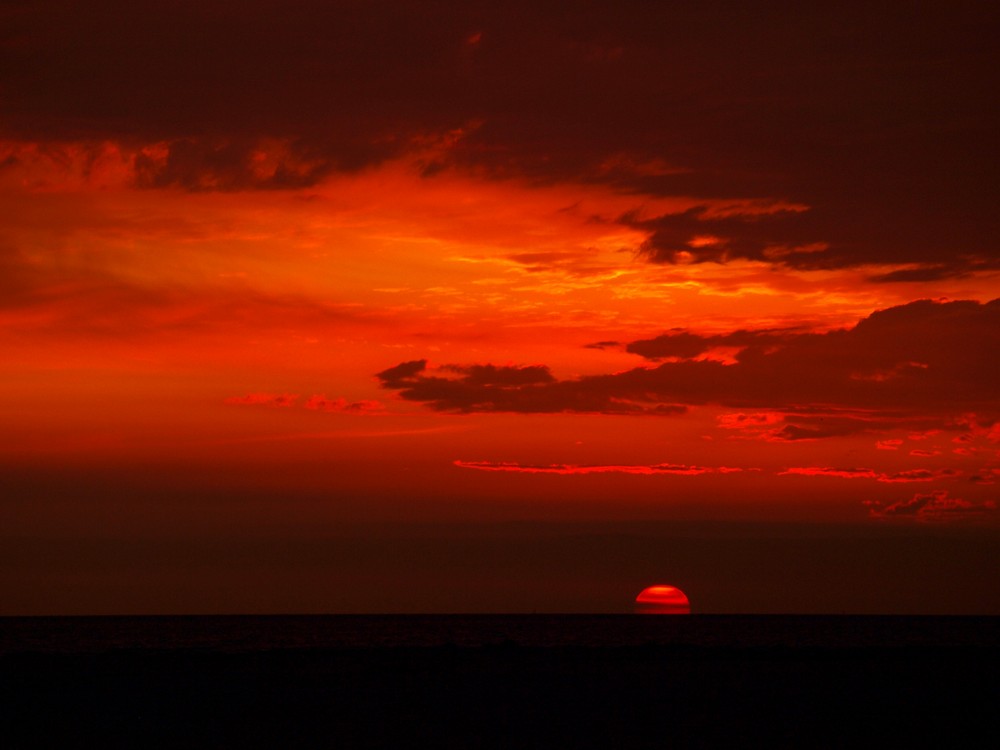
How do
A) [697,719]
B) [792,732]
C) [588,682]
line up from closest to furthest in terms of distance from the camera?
[792,732] < [697,719] < [588,682]

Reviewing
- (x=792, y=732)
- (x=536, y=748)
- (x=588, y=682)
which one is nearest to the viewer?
(x=536, y=748)

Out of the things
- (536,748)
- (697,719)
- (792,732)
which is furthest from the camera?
(697,719)

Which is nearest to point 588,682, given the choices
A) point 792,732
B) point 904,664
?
point 792,732

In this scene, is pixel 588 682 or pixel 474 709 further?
pixel 588 682

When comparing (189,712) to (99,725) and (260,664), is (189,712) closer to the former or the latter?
(99,725)

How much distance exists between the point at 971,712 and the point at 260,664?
2591 cm

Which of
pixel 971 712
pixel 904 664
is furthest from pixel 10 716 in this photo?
pixel 904 664

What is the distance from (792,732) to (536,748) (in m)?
6.49

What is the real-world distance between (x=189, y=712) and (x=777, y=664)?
82.9ft

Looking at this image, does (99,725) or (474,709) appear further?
(474,709)

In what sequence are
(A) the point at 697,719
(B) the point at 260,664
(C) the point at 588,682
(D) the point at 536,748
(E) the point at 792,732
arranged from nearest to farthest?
1. (D) the point at 536,748
2. (E) the point at 792,732
3. (A) the point at 697,719
4. (C) the point at 588,682
5. (B) the point at 260,664

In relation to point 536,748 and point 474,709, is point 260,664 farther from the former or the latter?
point 536,748

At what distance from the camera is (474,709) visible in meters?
31.3

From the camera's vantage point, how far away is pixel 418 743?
25.8m
